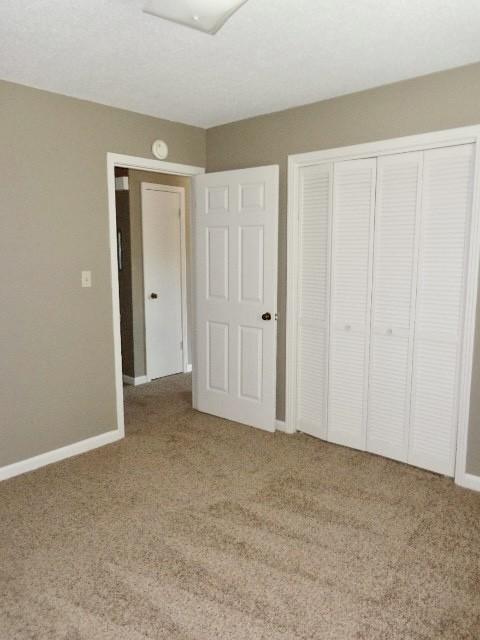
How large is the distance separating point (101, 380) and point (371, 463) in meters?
1.95

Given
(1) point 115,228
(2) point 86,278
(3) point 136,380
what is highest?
(1) point 115,228

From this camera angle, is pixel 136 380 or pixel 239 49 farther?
pixel 136 380

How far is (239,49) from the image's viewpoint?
8.07 feet

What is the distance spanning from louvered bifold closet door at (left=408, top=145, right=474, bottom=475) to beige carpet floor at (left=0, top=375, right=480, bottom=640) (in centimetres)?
25

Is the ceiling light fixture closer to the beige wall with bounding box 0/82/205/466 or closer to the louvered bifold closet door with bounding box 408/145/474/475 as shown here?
the beige wall with bounding box 0/82/205/466

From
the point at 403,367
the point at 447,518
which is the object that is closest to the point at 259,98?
the point at 403,367

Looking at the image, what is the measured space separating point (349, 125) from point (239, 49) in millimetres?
1036

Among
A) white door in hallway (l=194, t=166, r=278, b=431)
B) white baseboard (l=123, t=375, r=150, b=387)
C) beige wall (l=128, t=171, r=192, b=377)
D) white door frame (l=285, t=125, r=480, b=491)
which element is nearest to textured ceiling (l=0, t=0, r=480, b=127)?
white door frame (l=285, t=125, r=480, b=491)

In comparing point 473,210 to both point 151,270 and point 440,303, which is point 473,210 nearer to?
point 440,303

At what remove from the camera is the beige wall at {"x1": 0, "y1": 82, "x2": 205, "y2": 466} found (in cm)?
301

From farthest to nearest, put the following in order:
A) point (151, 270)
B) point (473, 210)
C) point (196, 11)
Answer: point (151, 270), point (473, 210), point (196, 11)

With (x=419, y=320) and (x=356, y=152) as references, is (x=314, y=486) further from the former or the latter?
(x=356, y=152)

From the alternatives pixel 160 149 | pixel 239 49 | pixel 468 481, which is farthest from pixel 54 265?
pixel 468 481

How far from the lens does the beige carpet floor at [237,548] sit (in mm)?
1918
